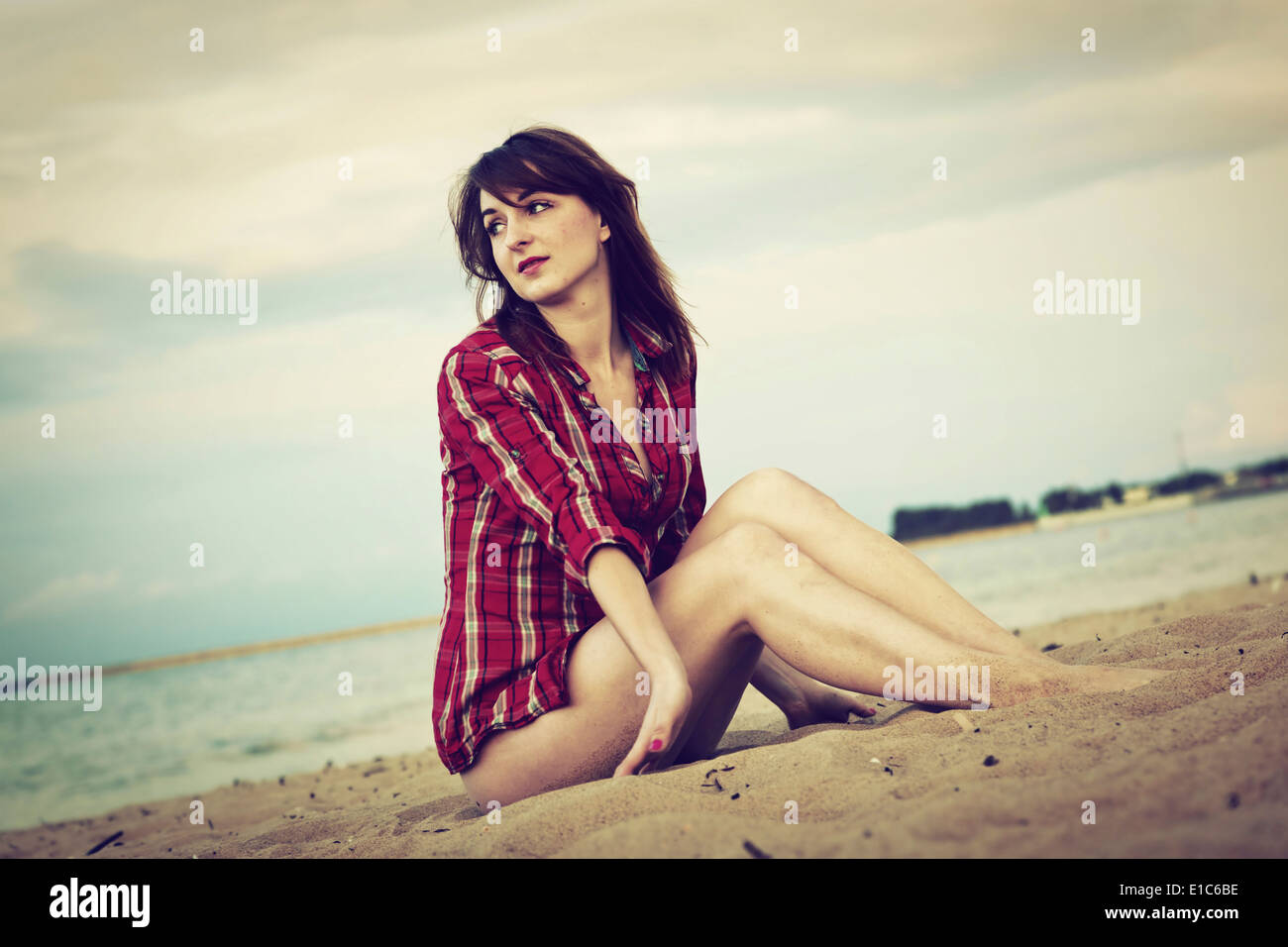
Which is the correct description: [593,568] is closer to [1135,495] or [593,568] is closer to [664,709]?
[664,709]

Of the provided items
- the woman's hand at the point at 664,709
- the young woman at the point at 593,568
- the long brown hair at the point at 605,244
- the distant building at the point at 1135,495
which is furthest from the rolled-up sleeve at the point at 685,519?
the distant building at the point at 1135,495

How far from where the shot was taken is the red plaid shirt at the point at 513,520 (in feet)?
6.45

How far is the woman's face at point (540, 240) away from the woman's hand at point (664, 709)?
1055 millimetres

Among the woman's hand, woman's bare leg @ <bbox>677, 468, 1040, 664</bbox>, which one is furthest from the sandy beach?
woman's bare leg @ <bbox>677, 468, 1040, 664</bbox>

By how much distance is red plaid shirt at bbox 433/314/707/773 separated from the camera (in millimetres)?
1965

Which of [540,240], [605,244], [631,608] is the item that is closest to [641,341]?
[605,244]

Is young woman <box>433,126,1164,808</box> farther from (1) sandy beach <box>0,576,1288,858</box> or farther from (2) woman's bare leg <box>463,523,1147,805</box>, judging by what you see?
(1) sandy beach <box>0,576,1288,858</box>

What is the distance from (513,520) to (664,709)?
1.99ft

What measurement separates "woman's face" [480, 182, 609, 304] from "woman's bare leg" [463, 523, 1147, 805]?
0.80m

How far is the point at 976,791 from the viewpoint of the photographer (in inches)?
54.3

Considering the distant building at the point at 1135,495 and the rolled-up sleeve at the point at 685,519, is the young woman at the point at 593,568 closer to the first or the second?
the rolled-up sleeve at the point at 685,519

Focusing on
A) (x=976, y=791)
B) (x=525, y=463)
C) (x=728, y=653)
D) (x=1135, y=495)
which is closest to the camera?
(x=976, y=791)

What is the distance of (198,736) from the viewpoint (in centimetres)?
802
